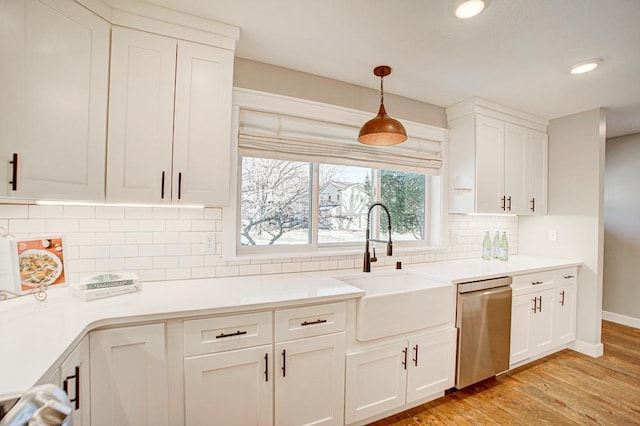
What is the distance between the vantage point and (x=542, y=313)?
2684 mm

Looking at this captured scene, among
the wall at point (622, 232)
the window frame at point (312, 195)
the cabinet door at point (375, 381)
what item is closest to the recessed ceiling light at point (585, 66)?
the window frame at point (312, 195)

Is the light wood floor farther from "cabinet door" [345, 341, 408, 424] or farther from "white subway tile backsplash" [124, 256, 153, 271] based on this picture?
"white subway tile backsplash" [124, 256, 153, 271]

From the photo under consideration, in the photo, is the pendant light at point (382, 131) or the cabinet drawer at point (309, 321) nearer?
the cabinet drawer at point (309, 321)

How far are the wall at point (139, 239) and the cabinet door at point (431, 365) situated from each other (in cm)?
95

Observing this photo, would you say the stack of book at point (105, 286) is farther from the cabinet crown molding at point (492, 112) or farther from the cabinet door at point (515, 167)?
the cabinet door at point (515, 167)

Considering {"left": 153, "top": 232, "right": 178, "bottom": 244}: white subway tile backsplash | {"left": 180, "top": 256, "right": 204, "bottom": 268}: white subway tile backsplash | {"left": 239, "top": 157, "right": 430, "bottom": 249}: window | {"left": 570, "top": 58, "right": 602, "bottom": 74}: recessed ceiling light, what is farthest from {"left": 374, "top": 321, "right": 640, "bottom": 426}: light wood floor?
{"left": 570, "top": 58, "right": 602, "bottom": 74}: recessed ceiling light

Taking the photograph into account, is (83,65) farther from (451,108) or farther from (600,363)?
(600,363)

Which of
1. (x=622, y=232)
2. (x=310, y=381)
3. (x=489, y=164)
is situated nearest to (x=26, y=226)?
(x=310, y=381)

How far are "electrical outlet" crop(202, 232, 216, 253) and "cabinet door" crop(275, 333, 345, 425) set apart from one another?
2.67 feet

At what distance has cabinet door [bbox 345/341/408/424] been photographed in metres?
1.75

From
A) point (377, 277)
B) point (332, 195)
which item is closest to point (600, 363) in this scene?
point (377, 277)

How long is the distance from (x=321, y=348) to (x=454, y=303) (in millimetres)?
1077

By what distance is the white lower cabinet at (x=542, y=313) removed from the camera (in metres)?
2.50

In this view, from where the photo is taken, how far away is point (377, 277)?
7.64 ft
